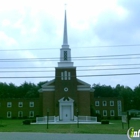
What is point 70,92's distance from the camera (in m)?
61.0

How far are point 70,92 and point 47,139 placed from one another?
41.9 meters

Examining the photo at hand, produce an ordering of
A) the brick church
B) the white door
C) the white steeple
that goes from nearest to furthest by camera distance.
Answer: the white door < the brick church < the white steeple

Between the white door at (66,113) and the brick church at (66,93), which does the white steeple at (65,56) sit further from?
the white door at (66,113)

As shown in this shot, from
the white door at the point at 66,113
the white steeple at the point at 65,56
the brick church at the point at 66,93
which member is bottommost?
the white door at the point at 66,113

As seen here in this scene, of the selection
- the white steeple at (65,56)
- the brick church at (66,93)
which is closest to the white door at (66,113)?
the brick church at (66,93)

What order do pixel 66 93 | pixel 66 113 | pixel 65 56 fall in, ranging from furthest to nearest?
pixel 65 56 < pixel 66 93 < pixel 66 113

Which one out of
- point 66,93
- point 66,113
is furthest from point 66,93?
point 66,113

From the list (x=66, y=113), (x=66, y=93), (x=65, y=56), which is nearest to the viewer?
(x=66, y=113)

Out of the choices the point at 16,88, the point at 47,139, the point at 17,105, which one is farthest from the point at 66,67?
the point at 16,88

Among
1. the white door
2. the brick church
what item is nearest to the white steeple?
the brick church

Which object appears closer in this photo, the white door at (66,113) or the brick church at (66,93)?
→ the white door at (66,113)

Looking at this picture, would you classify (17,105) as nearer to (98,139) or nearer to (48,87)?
(48,87)

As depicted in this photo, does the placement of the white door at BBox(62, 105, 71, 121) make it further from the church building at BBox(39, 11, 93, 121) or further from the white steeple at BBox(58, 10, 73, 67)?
the white steeple at BBox(58, 10, 73, 67)

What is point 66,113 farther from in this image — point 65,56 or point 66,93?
point 65,56
